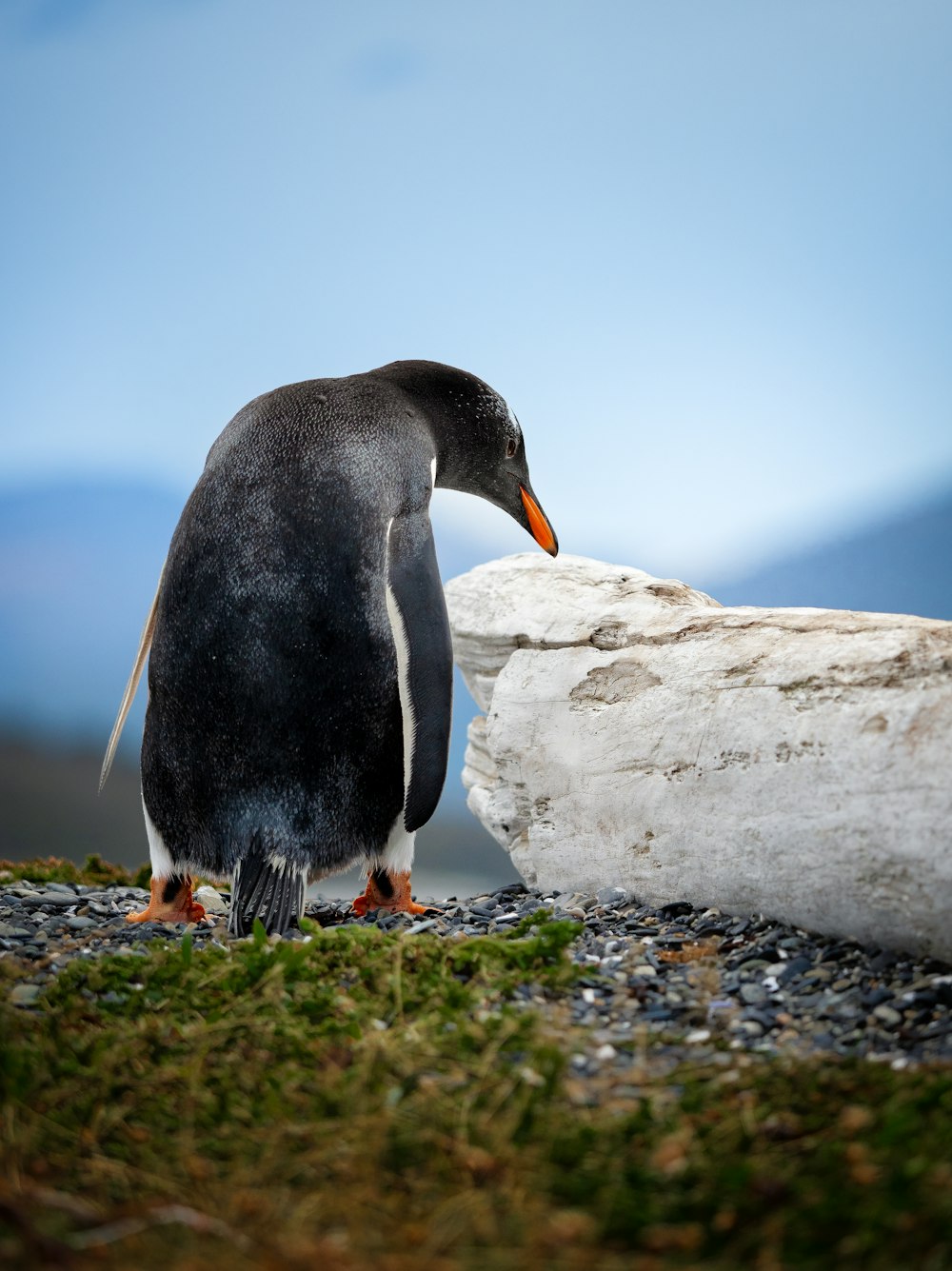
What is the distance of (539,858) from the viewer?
4.09 metres

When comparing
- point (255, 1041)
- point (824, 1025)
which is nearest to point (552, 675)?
point (824, 1025)

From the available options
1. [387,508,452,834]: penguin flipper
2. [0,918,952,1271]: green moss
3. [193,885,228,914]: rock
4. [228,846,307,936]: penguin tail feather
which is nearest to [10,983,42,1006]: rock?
[0,918,952,1271]: green moss

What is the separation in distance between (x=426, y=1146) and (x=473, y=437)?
3230mm

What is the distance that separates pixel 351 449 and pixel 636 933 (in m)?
1.85

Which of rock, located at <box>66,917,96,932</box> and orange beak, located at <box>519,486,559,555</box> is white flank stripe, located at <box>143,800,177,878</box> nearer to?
rock, located at <box>66,917,96,932</box>

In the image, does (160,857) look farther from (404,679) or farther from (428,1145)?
(428,1145)

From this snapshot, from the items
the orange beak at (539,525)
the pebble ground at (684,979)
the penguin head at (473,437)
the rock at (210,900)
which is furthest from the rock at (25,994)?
the orange beak at (539,525)

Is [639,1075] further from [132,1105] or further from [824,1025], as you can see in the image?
[132,1105]

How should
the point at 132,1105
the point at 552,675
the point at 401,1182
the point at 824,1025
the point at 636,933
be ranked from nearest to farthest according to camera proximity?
1. the point at 401,1182
2. the point at 132,1105
3. the point at 824,1025
4. the point at 636,933
5. the point at 552,675

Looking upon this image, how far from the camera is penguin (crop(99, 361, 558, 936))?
3.48 meters

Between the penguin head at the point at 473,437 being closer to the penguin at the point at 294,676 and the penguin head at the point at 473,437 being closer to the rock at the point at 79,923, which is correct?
the penguin at the point at 294,676

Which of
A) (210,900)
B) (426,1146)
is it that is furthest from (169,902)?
(426,1146)

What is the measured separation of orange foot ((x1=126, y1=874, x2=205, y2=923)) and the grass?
1301mm

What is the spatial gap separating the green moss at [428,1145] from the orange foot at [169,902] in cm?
130
